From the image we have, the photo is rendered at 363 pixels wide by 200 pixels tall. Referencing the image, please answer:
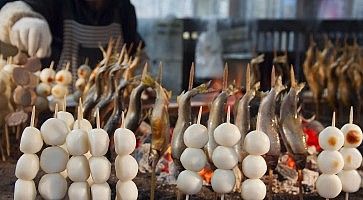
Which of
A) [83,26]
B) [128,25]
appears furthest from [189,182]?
[128,25]

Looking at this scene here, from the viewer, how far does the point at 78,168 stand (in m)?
1.18

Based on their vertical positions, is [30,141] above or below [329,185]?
above

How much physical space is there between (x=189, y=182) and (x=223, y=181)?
0.08m

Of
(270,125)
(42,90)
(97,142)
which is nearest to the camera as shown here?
(97,142)

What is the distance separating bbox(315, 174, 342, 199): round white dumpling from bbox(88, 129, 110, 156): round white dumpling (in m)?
0.52

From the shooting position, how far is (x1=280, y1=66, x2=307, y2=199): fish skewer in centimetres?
142

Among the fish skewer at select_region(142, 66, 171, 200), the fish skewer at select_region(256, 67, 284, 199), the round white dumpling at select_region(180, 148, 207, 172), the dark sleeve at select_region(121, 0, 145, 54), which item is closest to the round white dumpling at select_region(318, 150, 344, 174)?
the fish skewer at select_region(256, 67, 284, 199)

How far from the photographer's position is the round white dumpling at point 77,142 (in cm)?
117

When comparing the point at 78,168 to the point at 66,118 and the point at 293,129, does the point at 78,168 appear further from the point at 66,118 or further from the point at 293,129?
the point at 293,129

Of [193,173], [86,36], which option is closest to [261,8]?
[86,36]

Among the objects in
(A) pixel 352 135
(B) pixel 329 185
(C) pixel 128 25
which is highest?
(C) pixel 128 25

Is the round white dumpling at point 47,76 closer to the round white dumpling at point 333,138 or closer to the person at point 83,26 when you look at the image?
the person at point 83,26

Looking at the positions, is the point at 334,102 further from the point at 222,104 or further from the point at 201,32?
the point at 201,32

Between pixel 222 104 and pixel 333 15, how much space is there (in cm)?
390
